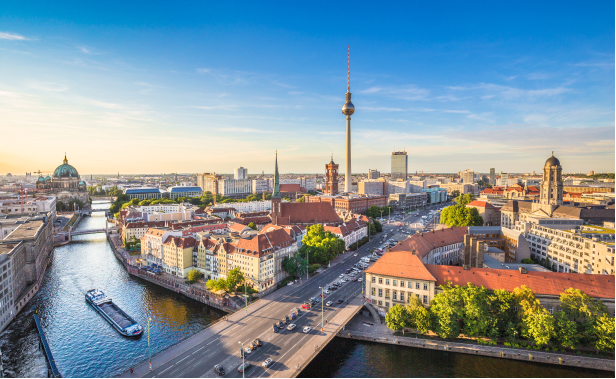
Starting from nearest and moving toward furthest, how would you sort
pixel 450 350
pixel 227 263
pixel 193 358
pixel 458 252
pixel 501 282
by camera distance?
pixel 193 358
pixel 450 350
pixel 501 282
pixel 227 263
pixel 458 252

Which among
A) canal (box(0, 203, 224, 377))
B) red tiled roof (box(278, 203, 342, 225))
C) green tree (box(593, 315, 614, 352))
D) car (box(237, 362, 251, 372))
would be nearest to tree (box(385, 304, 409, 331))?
car (box(237, 362, 251, 372))

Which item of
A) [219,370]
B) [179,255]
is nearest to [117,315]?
[179,255]

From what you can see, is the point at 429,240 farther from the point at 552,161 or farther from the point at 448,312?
the point at 552,161

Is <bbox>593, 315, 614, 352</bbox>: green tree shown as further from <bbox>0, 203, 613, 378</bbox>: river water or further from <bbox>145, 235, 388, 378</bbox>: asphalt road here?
<bbox>145, 235, 388, 378</bbox>: asphalt road

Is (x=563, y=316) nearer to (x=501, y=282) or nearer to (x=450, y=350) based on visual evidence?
(x=501, y=282)

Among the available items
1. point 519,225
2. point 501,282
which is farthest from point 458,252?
point 501,282

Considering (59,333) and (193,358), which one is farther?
(59,333)

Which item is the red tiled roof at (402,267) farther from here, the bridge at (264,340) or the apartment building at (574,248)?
the apartment building at (574,248)
